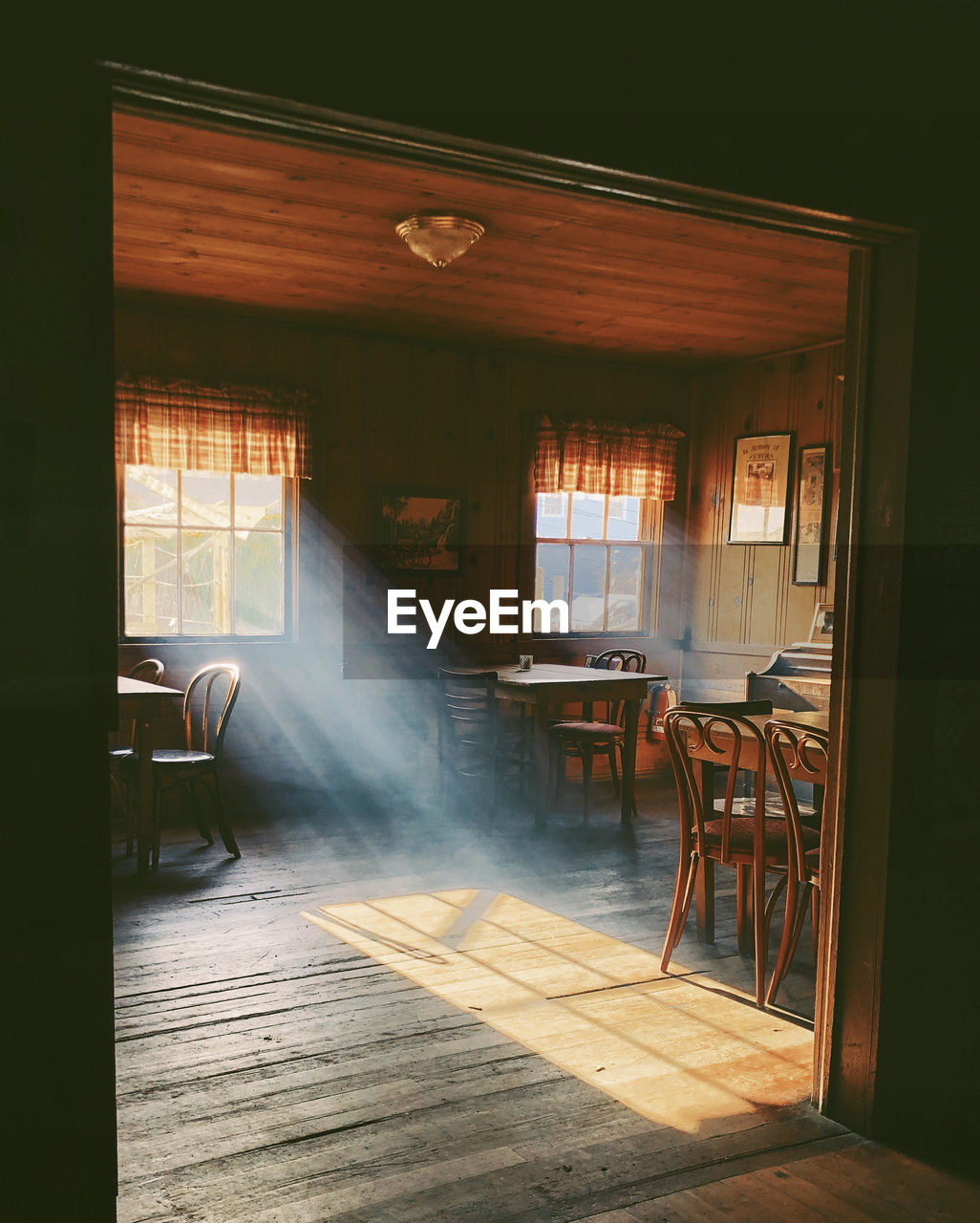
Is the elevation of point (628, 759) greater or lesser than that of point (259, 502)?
lesser

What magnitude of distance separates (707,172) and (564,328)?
4129 millimetres

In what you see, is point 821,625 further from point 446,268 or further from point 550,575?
point 446,268

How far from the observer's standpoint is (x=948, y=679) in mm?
2352

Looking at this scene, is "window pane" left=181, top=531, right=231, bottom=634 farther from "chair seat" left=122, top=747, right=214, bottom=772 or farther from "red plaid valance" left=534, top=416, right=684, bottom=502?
"red plaid valance" left=534, top=416, right=684, bottom=502

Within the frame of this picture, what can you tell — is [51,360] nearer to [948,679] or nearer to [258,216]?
[948,679]

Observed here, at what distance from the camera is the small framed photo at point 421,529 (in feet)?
20.9

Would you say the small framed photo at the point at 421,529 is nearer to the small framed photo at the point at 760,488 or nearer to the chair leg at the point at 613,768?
the chair leg at the point at 613,768

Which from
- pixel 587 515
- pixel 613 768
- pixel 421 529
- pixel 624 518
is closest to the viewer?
pixel 613 768

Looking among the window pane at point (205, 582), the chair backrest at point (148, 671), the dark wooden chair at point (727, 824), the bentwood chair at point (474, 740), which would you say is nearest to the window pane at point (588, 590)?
the bentwood chair at point (474, 740)

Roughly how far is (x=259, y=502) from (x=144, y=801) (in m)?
2.17

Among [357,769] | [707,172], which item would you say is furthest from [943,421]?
[357,769]

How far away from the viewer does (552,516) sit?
7.02m

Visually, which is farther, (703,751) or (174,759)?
(174,759)

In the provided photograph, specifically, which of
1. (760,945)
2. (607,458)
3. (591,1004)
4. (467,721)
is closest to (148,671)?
(467,721)
